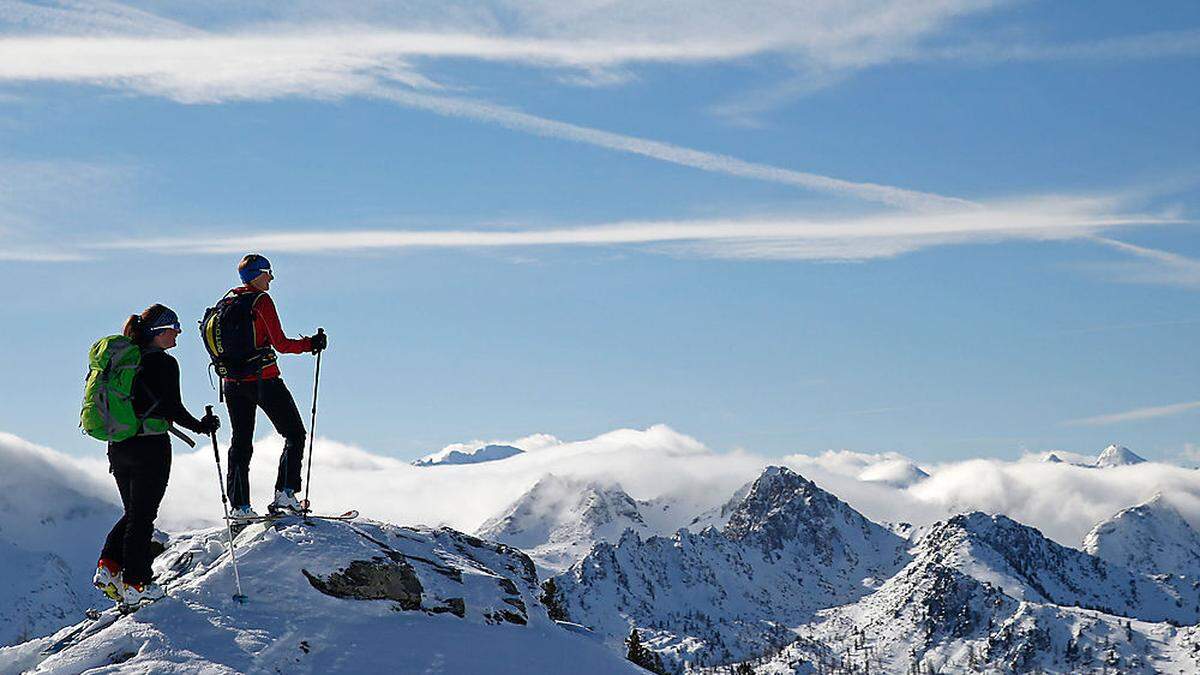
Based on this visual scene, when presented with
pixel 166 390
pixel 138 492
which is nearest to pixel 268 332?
pixel 166 390

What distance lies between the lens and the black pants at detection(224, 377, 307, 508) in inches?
864

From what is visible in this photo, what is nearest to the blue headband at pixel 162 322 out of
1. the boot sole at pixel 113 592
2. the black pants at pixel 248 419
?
the black pants at pixel 248 419

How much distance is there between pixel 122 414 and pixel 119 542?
2.62 meters

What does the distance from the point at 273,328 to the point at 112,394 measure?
12.4 feet

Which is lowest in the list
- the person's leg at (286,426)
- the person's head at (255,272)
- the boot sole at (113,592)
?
the boot sole at (113,592)

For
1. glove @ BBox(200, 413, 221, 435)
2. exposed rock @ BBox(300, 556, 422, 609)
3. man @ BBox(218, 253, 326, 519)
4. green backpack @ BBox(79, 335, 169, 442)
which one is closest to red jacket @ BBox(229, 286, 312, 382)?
man @ BBox(218, 253, 326, 519)

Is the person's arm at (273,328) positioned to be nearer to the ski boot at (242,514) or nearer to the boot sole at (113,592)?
the ski boot at (242,514)

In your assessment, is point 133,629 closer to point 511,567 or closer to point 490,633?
point 490,633

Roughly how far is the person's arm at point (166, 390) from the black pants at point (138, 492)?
50 cm

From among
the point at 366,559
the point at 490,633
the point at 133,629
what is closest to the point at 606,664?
the point at 490,633

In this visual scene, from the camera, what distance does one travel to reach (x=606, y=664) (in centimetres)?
2144

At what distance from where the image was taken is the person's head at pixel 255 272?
71.2 ft

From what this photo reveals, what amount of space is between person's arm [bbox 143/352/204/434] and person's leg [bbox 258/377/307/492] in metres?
2.93

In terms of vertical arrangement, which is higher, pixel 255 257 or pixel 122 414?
pixel 255 257
